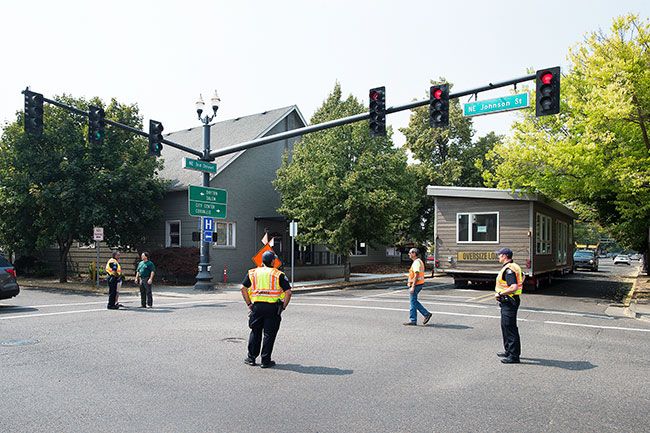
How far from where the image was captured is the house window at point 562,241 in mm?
26109

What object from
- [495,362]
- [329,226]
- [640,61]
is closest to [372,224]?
[329,226]

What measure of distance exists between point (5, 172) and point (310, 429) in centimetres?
2280

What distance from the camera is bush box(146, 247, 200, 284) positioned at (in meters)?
24.5

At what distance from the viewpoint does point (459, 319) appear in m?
13.2

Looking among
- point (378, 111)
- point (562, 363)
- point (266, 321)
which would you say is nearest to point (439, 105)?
point (378, 111)

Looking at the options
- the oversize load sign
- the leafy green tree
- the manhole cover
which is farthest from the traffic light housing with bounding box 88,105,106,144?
the oversize load sign

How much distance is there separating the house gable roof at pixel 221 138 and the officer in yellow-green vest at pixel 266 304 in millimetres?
18638

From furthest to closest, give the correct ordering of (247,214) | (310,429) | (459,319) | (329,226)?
(247,214), (329,226), (459,319), (310,429)

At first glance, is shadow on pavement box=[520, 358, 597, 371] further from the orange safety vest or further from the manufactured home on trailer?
the manufactured home on trailer

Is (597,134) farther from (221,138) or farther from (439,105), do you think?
(221,138)

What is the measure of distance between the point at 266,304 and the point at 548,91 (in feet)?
29.5

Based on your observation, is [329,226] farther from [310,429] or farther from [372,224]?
[310,429]

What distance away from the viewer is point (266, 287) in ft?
25.9

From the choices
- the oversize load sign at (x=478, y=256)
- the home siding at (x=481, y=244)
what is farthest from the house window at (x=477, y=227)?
the oversize load sign at (x=478, y=256)
